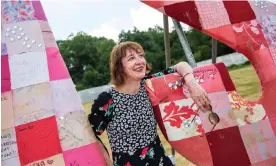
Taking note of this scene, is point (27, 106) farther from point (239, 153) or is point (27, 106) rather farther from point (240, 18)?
point (240, 18)

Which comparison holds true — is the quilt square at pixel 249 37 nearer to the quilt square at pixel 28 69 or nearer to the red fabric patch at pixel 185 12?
the red fabric patch at pixel 185 12

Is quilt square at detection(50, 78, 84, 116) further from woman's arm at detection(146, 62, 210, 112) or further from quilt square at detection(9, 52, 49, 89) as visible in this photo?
woman's arm at detection(146, 62, 210, 112)

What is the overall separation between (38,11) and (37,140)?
2.13 feet

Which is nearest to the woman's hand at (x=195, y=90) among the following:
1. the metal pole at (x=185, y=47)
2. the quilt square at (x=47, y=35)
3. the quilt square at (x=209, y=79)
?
the quilt square at (x=209, y=79)

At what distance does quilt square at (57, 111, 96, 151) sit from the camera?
1904mm

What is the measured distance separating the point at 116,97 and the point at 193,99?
1.29ft

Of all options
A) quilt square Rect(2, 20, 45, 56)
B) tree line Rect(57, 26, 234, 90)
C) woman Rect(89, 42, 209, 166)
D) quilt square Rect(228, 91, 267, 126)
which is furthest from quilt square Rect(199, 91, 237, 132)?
tree line Rect(57, 26, 234, 90)

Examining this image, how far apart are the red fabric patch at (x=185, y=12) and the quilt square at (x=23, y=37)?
2.33ft

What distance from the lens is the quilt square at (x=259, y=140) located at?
6.85 ft

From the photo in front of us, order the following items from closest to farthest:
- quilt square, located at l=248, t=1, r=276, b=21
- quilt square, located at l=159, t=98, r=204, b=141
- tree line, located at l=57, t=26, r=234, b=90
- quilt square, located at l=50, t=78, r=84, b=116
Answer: quilt square, located at l=50, t=78, r=84, b=116
quilt square, located at l=159, t=98, r=204, b=141
quilt square, located at l=248, t=1, r=276, b=21
tree line, located at l=57, t=26, r=234, b=90

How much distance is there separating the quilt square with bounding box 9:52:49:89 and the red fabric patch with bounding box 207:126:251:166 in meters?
0.93

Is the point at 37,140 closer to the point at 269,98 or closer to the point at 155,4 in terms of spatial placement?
the point at 155,4

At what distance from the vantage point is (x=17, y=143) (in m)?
1.84

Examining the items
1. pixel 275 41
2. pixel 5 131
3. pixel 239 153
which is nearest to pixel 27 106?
pixel 5 131
